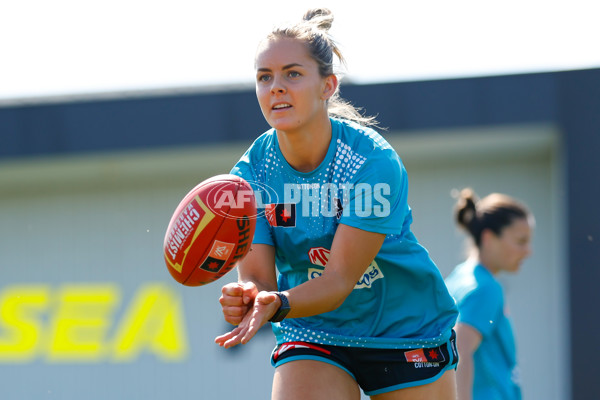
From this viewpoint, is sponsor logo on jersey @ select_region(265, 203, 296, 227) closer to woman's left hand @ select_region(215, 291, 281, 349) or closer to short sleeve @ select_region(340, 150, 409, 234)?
short sleeve @ select_region(340, 150, 409, 234)

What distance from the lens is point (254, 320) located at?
111 inches

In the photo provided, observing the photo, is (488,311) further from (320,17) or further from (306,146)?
(320,17)

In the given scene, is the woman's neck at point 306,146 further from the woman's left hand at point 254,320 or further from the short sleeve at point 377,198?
the woman's left hand at point 254,320

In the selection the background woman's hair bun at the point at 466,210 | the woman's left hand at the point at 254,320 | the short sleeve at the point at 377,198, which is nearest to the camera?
the woman's left hand at the point at 254,320

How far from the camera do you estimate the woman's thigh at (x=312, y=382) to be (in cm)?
323

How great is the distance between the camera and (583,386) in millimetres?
8758

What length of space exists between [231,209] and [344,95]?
6.41m

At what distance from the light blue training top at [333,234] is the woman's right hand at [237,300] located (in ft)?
1.65

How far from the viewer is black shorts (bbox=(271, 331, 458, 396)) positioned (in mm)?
3398

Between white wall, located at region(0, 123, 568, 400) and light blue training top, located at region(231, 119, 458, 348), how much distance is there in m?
6.08

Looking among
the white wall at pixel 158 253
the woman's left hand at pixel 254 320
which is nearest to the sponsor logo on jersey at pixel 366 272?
the woman's left hand at pixel 254 320

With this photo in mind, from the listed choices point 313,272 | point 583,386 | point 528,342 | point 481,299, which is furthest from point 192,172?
point 313,272

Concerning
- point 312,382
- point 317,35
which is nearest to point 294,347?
point 312,382

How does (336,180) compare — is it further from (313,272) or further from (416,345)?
(416,345)
